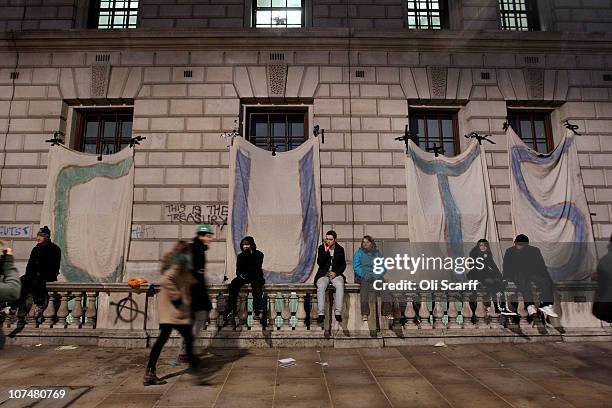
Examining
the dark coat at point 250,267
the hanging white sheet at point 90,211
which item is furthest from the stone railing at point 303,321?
the hanging white sheet at point 90,211

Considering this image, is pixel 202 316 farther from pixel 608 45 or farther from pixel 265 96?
pixel 608 45

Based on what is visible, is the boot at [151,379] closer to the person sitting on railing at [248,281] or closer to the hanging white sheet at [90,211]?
the person sitting on railing at [248,281]

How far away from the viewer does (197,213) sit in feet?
40.2

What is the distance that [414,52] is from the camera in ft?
43.7

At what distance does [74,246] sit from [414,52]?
12.8m

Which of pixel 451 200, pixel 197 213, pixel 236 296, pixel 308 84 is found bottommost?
pixel 236 296

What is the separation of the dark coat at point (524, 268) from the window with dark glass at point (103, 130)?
1231 cm

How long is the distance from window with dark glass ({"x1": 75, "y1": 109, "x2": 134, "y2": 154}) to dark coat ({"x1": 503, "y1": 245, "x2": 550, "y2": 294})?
40.4ft

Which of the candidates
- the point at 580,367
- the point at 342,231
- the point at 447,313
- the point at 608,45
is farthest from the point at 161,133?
the point at 608,45

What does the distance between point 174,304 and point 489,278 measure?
291 inches

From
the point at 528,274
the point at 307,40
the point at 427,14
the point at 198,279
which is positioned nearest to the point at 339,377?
the point at 198,279

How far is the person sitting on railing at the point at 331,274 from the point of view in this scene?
7984 millimetres

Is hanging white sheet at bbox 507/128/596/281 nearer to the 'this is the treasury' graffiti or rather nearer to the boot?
the 'this is the treasury' graffiti

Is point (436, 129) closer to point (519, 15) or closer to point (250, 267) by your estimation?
point (519, 15)
